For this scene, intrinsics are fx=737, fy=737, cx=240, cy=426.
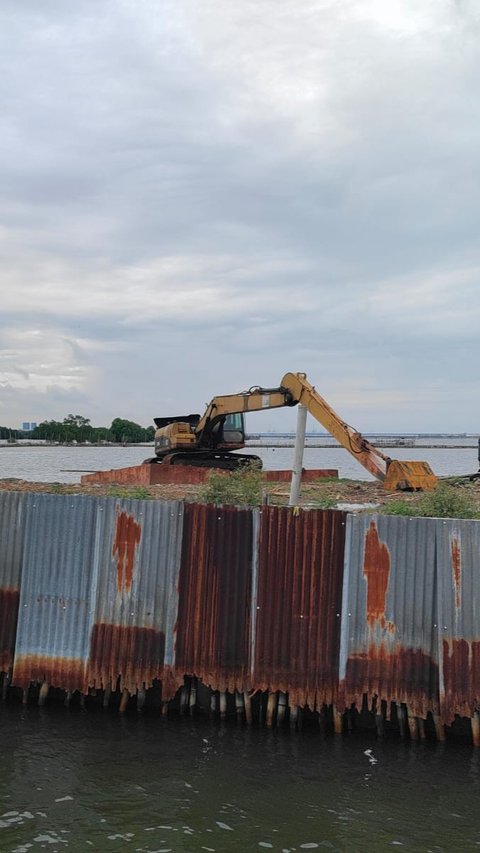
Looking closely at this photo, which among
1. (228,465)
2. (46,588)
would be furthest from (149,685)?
(228,465)

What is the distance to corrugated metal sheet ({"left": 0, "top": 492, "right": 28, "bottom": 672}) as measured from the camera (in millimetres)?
10062

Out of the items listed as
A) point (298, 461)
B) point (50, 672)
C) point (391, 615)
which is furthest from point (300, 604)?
point (50, 672)

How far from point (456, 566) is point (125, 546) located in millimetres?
4205

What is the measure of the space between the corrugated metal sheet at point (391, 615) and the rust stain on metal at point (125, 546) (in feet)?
9.12

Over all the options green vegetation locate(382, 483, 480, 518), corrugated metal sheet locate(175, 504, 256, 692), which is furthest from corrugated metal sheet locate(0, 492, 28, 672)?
→ green vegetation locate(382, 483, 480, 518)

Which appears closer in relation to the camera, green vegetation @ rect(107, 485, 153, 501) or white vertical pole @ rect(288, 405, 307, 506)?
white vertical pole @ rect(288, 405, 307, 506)

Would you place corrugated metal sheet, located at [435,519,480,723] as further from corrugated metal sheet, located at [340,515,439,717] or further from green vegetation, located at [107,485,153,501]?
green vegetation, located at [107,485,153,501]

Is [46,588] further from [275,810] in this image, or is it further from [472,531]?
[472,531]

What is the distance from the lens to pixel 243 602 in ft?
30.7

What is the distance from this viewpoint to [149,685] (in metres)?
9.55

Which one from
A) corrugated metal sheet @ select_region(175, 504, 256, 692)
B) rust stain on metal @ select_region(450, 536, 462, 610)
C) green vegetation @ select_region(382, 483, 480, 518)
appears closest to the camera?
rust stain on metal @ select_region(450, 536, 462, 610)

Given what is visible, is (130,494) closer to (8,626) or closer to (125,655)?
(8,626)

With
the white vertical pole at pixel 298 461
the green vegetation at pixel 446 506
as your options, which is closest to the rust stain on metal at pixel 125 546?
the white vertical pole at pixel 298 461

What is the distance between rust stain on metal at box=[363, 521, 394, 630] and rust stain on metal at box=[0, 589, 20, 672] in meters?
4.76
